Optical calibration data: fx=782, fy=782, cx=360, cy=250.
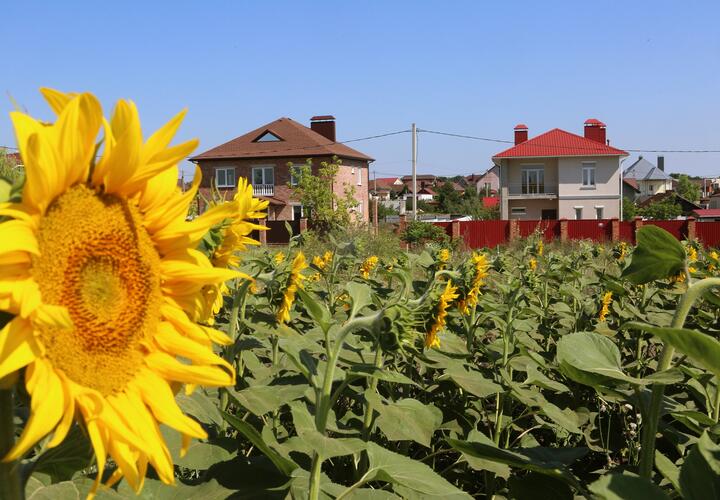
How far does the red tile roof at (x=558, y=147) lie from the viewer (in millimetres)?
35562

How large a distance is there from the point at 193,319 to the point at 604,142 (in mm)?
39059

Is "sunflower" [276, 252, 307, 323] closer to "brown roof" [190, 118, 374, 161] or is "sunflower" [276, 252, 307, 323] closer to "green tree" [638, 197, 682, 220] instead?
"brown roof" [190, 118, 374, 161]

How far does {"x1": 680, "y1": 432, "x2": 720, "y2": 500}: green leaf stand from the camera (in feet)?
3.40

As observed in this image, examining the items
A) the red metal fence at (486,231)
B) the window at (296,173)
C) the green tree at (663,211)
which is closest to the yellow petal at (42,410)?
the red metal fence at (486,231)

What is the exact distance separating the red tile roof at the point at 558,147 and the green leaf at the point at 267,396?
1387 inches

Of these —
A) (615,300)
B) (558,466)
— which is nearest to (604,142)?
(615,300)

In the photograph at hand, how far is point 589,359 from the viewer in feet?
4.60

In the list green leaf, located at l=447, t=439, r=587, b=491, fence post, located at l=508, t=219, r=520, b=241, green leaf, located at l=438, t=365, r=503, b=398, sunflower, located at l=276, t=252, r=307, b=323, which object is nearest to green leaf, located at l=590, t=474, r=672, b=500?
green leaf, located at l=447, t=439, r=587, b=491

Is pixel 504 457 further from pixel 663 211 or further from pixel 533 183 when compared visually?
pixel 663 211

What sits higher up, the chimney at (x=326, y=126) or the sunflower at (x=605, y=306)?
the chimney at (x=326, y=126)

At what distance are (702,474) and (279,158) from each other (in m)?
37.1

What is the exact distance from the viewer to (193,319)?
1.00 metres

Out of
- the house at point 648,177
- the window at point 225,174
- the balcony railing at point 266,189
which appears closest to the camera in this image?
the balcony railing at point 266,189

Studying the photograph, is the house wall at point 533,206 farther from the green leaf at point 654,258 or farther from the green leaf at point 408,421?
the green leaf at point 654,258
